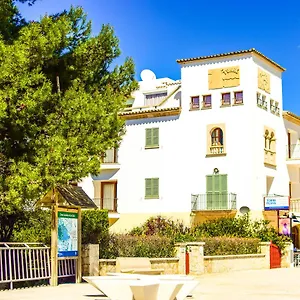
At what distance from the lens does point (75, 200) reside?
21.7m

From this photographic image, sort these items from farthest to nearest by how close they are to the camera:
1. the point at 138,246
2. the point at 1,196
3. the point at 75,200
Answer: the point at 138,246
the point at 75,200
the point at 1,196

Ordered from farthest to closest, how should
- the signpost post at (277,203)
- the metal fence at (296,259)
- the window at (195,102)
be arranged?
the window at (195,102), the signpost post at (277,203), the metal fence at (296,259)

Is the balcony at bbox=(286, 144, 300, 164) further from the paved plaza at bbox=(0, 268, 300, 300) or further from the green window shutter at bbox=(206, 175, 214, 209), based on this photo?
the paved plaza at bbox=(0, 268, 300, 300)

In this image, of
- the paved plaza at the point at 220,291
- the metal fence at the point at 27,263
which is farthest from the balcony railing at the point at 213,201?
the metal fence at the point at 27,263

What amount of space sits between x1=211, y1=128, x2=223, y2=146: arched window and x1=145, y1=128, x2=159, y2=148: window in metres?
3.84

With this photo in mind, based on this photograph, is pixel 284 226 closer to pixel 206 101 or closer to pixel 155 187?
pixel 155 187

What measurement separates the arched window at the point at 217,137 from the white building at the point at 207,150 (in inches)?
2.4

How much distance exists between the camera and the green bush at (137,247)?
83.7 feet

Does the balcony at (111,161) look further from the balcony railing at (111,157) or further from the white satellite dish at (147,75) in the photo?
the white satellite dish at (147,75)

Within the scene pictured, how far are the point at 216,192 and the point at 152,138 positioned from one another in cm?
582

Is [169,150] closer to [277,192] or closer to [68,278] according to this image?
[277,192]

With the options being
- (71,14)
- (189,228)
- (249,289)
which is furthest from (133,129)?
(249,289)

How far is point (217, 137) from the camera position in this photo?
42.2 meters

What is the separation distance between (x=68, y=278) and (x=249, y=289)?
5656 mm
